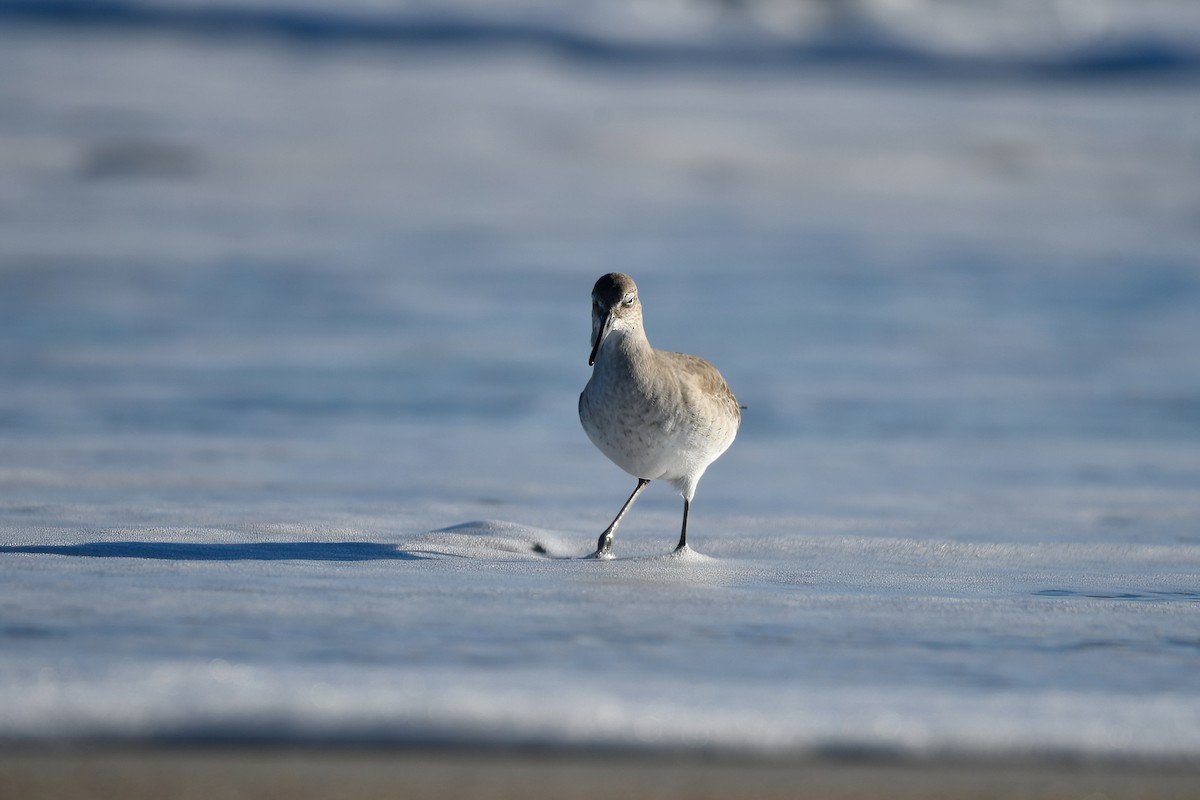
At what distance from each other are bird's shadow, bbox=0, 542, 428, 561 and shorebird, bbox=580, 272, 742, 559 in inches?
35.0

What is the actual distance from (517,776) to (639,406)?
2983 mm

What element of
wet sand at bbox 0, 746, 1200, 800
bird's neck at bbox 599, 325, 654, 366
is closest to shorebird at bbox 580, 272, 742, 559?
bird's neck at bbox 599, 325, 654, 366

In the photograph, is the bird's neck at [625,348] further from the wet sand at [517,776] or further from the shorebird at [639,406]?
the wet sand at [517,776]

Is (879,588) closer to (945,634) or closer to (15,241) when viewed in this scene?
(945,634)

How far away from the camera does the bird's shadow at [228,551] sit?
5.12 metres

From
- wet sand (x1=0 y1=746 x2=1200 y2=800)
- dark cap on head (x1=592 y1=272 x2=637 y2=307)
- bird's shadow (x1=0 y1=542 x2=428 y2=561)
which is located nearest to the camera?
wet sand (x1=0 y1=746 x2=1200 y2=800)

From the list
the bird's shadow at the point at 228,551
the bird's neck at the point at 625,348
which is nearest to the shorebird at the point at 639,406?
the bird's neck at the point at 625,348

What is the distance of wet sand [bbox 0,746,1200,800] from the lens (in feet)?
9.29

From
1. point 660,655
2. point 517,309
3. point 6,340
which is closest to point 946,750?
point 660,655

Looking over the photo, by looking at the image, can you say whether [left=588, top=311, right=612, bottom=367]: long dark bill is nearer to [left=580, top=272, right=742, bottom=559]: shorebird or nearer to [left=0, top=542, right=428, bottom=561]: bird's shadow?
[left=580, top=272, right=742, bottom=559]: shorebird

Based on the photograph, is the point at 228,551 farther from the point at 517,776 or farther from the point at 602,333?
the point at 517,776


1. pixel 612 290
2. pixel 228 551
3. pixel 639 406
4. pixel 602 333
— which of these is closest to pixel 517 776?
pixel 228 551

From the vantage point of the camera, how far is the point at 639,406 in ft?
19.2

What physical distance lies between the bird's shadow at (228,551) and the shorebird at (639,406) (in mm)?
890
